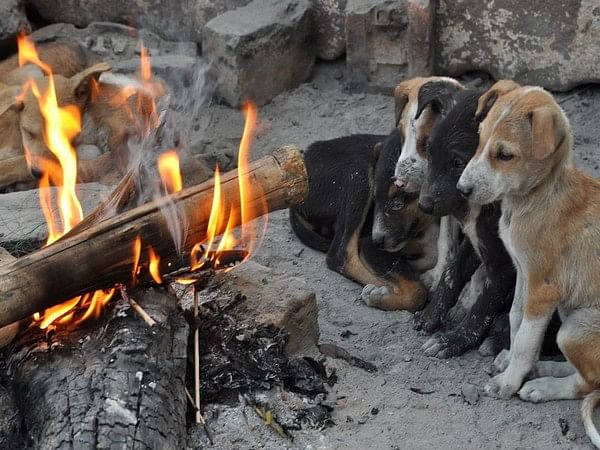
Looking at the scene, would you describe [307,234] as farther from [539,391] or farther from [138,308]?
[138,308]

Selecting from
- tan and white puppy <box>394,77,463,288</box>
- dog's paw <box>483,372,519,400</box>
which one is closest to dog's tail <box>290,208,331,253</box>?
tan and white puppy <box>394,77,463,288</box>

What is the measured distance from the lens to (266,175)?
484cm

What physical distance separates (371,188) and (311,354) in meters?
1.78

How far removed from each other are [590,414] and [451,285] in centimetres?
142

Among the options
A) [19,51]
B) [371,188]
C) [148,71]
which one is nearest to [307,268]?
[371,188]

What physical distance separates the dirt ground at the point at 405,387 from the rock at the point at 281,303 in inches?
10.8

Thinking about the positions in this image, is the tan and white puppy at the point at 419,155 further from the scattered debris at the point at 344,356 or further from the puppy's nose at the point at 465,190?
the scattered debris at the point at 344,356

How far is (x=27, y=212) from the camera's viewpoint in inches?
251

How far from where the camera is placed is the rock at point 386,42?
7.94 meters

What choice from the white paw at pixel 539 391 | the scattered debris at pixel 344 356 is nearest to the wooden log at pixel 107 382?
the scattered debris at pixel 344 356

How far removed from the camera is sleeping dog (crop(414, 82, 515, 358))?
17.9 feet

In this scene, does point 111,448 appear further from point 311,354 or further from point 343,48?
point 343,48

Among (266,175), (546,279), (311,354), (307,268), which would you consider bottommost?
(307,268)

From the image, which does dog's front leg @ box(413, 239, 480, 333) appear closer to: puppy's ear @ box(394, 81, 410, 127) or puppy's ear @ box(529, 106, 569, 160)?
puppy's ear @ box(394, 81, 410, 127)
